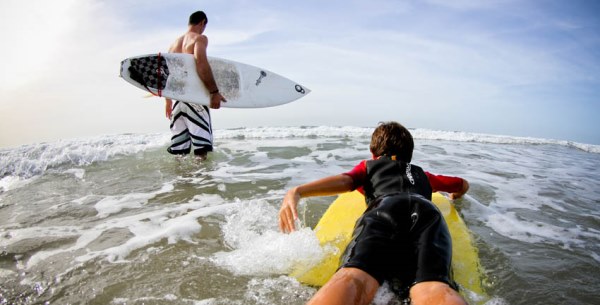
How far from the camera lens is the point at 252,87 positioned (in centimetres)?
639

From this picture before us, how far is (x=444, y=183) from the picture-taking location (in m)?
2.77

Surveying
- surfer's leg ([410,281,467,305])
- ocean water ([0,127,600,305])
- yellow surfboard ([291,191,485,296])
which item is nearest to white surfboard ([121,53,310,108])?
ocean water ([0,127,600,305])

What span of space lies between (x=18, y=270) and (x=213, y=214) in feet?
4.92

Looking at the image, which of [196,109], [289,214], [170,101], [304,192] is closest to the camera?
[289,214]

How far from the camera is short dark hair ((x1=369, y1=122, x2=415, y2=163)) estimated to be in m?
2.40

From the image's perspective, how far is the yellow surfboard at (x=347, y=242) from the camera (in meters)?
1.95

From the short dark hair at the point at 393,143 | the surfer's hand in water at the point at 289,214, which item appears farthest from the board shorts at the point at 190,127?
the surfer's hand in water at the point at 289,214

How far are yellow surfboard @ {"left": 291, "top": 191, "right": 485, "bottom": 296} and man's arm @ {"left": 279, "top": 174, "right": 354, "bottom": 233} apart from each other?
294 millimetres

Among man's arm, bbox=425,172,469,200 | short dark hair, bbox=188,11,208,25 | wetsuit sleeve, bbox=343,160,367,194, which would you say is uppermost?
short dark hair, bbox=188,11,208,25

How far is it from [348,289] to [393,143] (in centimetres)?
123

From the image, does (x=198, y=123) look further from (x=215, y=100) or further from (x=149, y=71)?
(x=149, y=71)

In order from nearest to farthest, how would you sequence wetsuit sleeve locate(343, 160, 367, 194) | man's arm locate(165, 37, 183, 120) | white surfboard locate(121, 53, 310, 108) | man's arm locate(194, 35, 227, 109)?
wetsuit sleeve locate(343, 160, 367, 194)
man's arm locate(194, 35, 227, 109)
white surfboard locate(121, 53, 310, 108)
man's arm locate(165, 37, 183, 120)

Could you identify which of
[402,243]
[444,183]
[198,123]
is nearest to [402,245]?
[402,243]

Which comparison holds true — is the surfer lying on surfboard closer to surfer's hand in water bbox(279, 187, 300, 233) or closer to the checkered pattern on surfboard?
surfer's hand in water bbox(279, 187, 300, 233)
